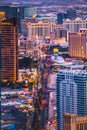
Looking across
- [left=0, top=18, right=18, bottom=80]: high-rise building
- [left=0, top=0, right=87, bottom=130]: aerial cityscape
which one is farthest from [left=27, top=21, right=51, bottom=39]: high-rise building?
[left=0, top=18, right=18, bottom=80]: high-rise building

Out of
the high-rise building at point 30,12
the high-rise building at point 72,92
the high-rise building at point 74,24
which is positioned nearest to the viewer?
the high-rise building at point 72,92

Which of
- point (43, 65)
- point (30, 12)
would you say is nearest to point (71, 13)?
point (30, 12)

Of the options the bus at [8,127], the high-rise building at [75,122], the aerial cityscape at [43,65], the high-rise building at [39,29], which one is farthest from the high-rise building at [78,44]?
the bus at [8,127]

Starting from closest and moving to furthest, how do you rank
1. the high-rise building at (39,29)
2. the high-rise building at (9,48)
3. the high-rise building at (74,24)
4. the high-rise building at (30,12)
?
→ 1. the high-rise building at (9,48)
2. the high-rise building at (30,12)
3. the high-rise building at (74,24)
4. the high-rise building at (39,29)

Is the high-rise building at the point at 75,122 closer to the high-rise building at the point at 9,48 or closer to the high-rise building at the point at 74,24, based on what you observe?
the high-rise building at the point at 9,48

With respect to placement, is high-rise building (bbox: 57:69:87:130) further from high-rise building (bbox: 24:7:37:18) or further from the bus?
high-rise building (bbox: 24:7:37:18)

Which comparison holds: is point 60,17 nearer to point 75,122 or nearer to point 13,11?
point 13,11

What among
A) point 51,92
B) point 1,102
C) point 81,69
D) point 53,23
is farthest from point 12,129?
point 53,23
